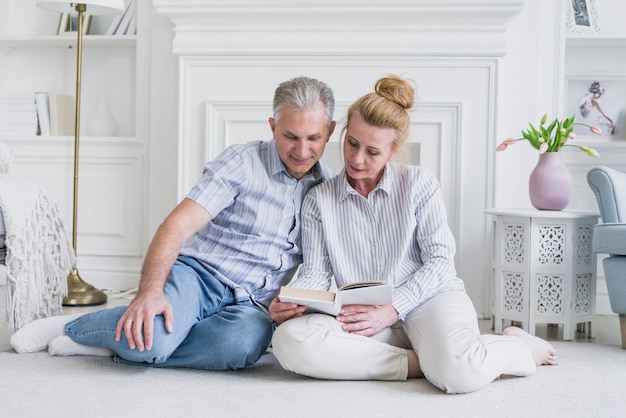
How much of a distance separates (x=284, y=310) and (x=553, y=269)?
118 cm

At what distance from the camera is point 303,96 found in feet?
6.49

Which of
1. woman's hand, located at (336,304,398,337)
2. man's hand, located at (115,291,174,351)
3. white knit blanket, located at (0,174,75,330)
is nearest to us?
man's hand, located at (115,291,174,351)

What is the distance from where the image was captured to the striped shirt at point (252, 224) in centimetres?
204

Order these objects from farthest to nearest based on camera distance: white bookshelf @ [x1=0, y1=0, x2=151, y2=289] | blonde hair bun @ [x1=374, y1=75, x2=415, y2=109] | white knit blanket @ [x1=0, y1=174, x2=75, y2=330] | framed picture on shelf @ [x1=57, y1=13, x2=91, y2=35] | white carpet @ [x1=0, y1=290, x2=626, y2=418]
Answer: framed picture on shelf @ [x1=57, y1=13, x2=91, y2=35], white bookshelf @ [x1=0, y1=0, x2=151, y2=289], white knit blanket @ [x1=0, y1=174, x2=75, y2=330], blonde hair bun @ [x1=374, y1=75, x2=415, y2=109], white carpet @ [x1=0, y1=290, x2=626, y2=418]

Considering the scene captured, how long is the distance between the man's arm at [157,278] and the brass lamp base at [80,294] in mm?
1257

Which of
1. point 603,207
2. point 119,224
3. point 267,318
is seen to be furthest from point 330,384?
point 119,224

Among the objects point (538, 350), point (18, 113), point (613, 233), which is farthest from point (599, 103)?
point (18, 113)

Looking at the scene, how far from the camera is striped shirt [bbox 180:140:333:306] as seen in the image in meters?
2.04

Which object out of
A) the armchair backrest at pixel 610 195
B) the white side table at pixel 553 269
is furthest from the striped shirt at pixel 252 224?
the armchair backrest at pixel 610 195

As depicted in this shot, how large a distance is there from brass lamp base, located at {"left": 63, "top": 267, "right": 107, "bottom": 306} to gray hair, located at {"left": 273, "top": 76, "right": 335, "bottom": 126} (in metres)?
1.43

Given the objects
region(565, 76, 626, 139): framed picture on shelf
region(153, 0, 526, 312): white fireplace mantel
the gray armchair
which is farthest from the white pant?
region(565, 76, 626, 139): framed picture on shelf

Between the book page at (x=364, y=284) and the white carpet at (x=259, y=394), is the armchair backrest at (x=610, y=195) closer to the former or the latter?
the white carpet at (x=259, y=394)

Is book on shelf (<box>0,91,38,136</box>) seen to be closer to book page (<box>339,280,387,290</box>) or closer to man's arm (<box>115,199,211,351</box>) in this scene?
man's arm (<box>115,199,211,351</box>)

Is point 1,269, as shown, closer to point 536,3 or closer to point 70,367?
point 70,367
